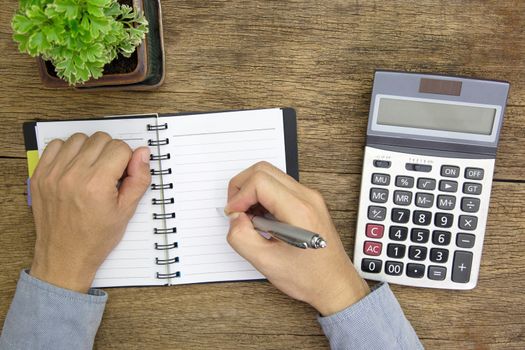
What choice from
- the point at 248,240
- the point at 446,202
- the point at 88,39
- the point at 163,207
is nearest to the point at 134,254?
the point at 163,207

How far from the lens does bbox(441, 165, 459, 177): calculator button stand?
0.60 meters

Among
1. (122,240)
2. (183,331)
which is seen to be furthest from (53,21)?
(183,331)

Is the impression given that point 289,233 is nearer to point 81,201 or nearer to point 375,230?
point 375,230

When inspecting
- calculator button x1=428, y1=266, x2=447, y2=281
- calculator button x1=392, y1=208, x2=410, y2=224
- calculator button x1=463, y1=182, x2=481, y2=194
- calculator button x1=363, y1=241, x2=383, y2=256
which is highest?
calculator button x1=463, y1=182, x2=481, y2=194

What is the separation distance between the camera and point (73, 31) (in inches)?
18.2

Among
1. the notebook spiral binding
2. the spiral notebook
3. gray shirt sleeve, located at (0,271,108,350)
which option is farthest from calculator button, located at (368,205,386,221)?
gray shirt sleeve, located at (0,271,108,350)

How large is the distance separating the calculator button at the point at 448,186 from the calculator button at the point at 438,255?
2.9 inches

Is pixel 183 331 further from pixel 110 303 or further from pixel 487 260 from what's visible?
pixel 487 260

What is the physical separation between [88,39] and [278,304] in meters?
0.39

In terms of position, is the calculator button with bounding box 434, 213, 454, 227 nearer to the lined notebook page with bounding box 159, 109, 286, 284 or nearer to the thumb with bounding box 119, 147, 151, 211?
the lined notebook page with bounding box 159, 109, 286, 284

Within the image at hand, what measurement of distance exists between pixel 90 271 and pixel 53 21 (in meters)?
0.31

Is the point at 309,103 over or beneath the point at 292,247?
over

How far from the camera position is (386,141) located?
23.9 inches

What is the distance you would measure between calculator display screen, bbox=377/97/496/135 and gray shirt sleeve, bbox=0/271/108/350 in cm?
43
